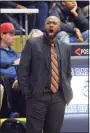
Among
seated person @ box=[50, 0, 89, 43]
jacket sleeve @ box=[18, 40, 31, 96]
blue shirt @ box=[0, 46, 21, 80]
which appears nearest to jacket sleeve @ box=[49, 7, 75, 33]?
seated person @ box=[50, 0, 89, 43]

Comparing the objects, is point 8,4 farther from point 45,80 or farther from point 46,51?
point 45,80

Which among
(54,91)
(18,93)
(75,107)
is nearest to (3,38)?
(18,93)

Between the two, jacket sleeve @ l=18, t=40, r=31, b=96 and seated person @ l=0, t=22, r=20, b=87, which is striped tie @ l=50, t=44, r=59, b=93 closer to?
jacket sleeve @ l=18, t=40, r=31, b=96

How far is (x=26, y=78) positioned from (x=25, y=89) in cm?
12

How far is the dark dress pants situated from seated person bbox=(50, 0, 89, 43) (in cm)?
295

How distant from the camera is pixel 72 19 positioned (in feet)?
28.3

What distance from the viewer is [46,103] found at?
5.28 m

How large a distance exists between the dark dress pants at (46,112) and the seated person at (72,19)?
295 centimetres

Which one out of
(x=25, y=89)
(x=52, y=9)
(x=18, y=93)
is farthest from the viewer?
(x=52, y=9)

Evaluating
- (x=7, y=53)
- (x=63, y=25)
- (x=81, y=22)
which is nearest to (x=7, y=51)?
(x=7, y=53)

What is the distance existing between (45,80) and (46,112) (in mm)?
364

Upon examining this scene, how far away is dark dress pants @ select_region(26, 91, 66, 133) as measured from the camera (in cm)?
528

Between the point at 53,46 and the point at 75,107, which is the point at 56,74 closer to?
the point at 53,46

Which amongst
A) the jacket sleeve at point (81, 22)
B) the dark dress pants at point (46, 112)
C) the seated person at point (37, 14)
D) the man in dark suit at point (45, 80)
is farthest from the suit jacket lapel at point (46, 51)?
the jacket sleeve at point (81, 22)
